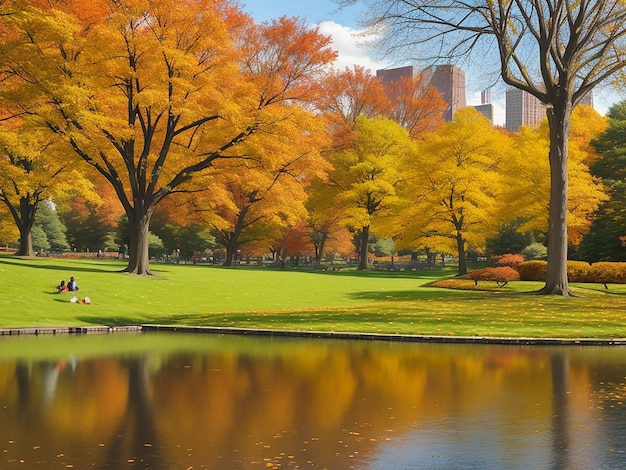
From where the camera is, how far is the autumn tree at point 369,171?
61719 mm

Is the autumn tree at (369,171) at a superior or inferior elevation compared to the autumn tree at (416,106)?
inferior

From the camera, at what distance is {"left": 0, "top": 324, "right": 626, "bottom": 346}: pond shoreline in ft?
60.2

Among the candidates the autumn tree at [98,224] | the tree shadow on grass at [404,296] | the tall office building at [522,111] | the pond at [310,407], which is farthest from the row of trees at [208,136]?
the tall office building at [522,111]

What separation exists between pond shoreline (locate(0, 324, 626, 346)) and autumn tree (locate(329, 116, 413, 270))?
135 feet

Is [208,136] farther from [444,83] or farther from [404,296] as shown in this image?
[444,83]

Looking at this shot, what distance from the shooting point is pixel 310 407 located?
10336mm

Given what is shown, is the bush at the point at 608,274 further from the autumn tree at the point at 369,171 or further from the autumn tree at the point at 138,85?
the autumn tree at the point at 369,171

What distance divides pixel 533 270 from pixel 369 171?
22.8 m

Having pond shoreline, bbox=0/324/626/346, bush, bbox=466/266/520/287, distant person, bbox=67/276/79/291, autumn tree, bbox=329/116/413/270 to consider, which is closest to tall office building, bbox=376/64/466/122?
→ autumn tree, bbox=329/116/413/270

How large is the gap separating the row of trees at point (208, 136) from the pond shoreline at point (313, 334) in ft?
47.8

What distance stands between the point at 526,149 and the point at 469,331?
1299 inches

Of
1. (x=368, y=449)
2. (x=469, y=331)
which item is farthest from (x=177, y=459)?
(x=469, y=331)

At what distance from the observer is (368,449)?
801 centimetres

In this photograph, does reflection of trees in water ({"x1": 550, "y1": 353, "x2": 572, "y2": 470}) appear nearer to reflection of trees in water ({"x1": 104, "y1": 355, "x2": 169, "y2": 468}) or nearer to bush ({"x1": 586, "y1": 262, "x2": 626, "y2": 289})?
reflection of trees in water ({"x1": 104, "y1": 355, "x2": 169, "y2": 468})
